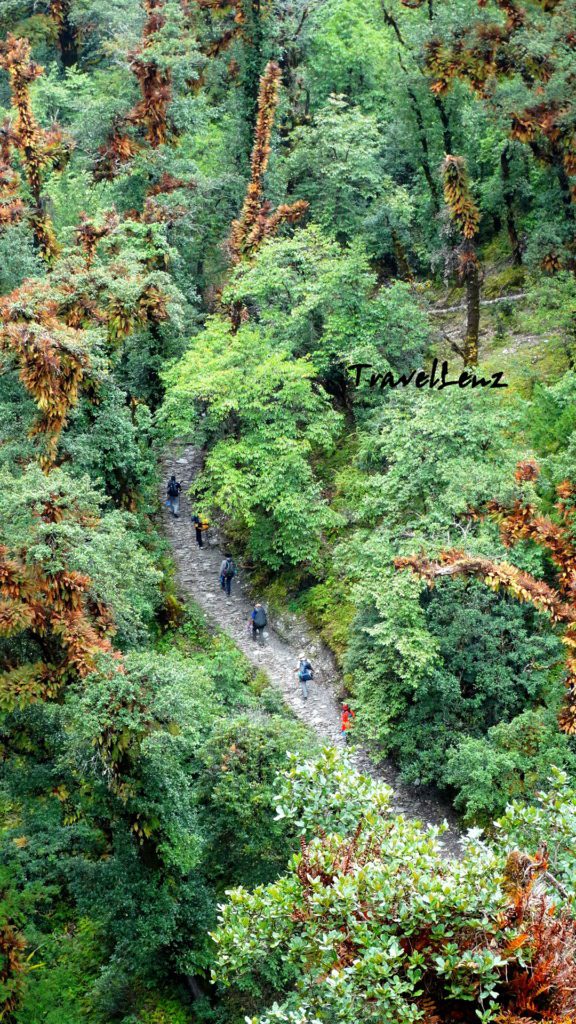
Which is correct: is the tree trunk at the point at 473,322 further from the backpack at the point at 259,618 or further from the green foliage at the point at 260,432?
the backpack at the point at 259,618

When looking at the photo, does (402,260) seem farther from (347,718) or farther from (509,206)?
(347,718)

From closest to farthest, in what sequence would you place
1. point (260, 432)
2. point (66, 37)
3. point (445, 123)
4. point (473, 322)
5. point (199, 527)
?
point (260, 432)
point (473, 322)
point (199, 527)
point (445, 123)
point (66, 37)

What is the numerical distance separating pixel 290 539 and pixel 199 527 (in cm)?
378

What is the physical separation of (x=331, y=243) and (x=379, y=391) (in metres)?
5.26

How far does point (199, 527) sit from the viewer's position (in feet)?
85.3

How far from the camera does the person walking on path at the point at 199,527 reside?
85.1 feet

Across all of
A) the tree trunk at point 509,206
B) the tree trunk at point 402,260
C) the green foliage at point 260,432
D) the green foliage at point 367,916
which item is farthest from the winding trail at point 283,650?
the tree trunk at point 509,206

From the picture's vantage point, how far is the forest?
28.2ft

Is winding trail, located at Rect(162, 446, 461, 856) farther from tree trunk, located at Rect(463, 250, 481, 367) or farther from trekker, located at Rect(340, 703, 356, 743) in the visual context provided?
tree trunk, located at Rect(463, 250, 481, 367)

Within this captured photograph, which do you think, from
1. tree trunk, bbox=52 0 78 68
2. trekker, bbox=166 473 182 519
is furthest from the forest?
tree trunk, bbox=52 0 78 68

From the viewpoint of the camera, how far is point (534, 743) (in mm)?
16219

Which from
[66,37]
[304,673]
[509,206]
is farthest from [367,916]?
[66,37]


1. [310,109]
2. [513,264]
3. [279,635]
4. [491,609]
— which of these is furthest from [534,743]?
[310,109]

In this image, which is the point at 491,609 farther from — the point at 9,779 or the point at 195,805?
the point at 9,779
